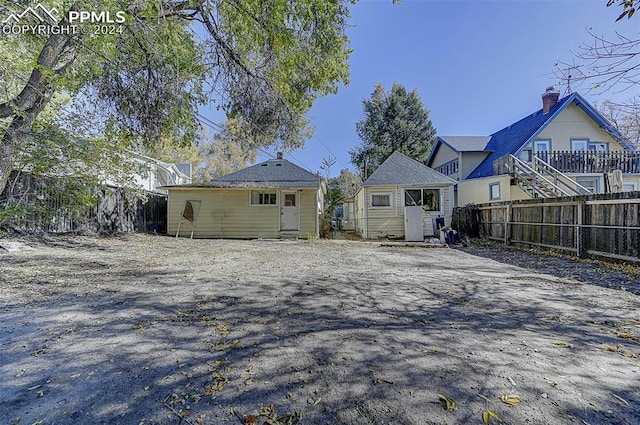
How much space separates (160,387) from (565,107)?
19.3 meters

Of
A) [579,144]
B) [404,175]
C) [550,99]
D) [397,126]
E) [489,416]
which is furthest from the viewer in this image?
[397,126]

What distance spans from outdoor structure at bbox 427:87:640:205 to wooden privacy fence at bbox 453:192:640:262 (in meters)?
3.23

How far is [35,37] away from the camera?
546 cm

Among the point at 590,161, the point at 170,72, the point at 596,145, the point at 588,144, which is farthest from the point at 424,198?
the point at 170,72

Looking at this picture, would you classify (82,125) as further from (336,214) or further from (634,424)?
(336,214)

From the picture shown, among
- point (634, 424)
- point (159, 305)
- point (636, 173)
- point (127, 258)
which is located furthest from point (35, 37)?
point (636, 173)

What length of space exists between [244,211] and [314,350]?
459 inches

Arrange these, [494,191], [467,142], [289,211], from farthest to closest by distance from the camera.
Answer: [467,142]
[494,191]
[289,211]

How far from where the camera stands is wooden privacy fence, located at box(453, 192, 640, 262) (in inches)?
232

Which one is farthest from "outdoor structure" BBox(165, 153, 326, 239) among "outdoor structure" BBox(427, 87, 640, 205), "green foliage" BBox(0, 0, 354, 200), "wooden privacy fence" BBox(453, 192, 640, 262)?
"outdoor structure" BBox(427, 87, 640, 205)

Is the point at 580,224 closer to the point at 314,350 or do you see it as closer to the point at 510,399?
the point at 510,399

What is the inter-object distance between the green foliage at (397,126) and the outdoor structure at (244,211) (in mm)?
11488

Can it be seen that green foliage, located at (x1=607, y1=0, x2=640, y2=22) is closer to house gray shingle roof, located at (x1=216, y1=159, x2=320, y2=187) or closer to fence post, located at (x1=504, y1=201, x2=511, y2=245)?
fence post, located at (x1=504, y1=201, x2=511, y2=245)

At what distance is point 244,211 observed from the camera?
13438 mm
